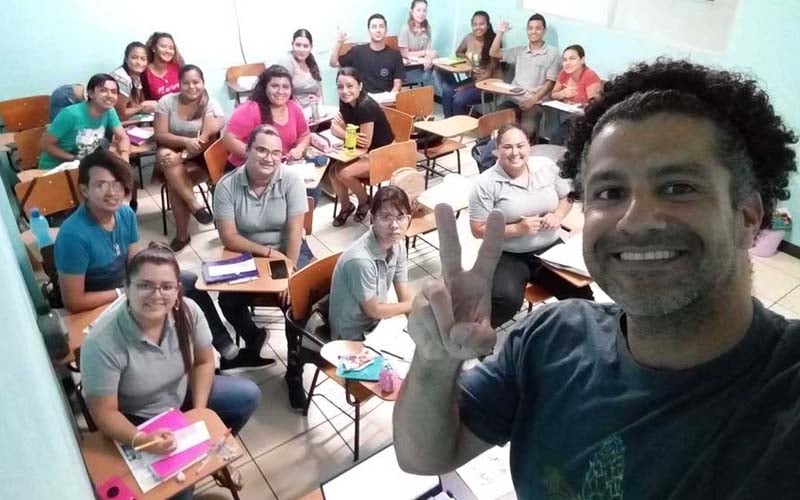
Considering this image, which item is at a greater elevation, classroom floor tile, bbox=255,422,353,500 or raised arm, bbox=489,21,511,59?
raised arm, bbox=489,21,511,59

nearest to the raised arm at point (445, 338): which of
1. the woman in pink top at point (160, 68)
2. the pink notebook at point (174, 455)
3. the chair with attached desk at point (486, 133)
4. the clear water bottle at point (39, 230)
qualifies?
the pink notebook at point (174, 455)

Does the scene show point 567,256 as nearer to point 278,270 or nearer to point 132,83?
point 278,270

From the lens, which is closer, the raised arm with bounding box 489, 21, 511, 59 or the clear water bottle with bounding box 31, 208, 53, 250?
the clear water bottle with bounding box 31, 208, 53, 250

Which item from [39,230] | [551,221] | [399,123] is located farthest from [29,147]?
[551,221]

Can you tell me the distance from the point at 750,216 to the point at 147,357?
6.53 feet

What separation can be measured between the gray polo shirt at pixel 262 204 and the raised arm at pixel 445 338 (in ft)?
7.42

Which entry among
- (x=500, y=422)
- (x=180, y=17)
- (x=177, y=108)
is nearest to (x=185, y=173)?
(x=177, y=108)

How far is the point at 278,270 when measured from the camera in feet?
9.68

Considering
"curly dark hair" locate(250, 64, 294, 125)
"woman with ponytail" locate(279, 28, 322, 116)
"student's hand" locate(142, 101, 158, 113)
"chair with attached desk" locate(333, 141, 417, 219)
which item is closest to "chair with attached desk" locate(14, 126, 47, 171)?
"student's hand" locate(142, 101, 158, 113)

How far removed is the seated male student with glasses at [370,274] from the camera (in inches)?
100

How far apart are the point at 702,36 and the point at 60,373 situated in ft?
18.0

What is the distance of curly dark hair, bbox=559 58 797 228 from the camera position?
1.00 meters

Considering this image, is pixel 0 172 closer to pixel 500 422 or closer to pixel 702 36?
pixel 500 422

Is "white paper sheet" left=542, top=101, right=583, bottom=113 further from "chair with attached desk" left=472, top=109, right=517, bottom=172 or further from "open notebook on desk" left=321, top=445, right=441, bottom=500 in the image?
"open notebook on desk" left=321, top=445, right=441, bottom=500
